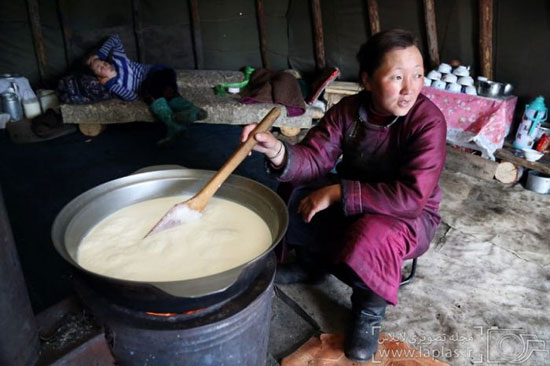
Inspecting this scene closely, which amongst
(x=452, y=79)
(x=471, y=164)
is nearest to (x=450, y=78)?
(x=452, y=79)

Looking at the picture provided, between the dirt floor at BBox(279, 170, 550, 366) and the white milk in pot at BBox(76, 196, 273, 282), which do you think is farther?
the dirt floor at BBox(279, 170, 550, 366)

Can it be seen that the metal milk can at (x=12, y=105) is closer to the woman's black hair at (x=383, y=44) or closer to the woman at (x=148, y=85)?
the woman at (x=148, y=85)

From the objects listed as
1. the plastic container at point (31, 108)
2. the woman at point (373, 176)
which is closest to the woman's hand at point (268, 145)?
the woman at point (373, 176)

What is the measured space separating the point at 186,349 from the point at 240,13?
5007mm

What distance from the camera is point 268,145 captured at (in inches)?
68.2

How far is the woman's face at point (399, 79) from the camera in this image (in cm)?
162

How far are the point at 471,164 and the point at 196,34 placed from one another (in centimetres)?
364

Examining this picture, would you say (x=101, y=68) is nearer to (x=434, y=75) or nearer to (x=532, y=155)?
(x=434, y=75)

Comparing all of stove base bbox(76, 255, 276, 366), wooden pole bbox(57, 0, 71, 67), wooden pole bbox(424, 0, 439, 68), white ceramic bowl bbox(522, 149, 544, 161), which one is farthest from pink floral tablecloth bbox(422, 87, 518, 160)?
wooden pole bbox(57, 0, 71, 67)

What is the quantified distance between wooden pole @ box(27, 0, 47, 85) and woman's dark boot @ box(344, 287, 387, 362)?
4.81 m

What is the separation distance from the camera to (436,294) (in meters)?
2.24

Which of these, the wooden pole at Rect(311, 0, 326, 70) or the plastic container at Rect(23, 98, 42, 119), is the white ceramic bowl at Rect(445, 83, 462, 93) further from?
the plastic container at Rect(23, 98, 42, 119)

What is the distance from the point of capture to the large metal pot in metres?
1.00

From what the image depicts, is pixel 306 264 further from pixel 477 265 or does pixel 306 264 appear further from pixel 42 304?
pixel 42 304
